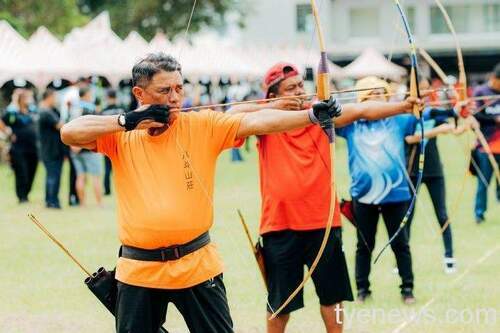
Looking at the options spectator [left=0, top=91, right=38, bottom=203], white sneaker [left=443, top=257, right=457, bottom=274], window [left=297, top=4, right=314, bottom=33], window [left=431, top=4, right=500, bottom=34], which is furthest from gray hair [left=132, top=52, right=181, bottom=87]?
window [left=431, top=4, right=500, bottom=34]

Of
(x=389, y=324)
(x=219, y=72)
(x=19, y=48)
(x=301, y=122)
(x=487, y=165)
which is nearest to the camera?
(x=301, y=122)

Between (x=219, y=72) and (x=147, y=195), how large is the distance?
26.8 m

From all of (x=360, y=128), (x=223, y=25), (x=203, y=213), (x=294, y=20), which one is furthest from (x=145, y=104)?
(x=294, y=20)

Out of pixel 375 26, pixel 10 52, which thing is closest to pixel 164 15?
pixel 375 26

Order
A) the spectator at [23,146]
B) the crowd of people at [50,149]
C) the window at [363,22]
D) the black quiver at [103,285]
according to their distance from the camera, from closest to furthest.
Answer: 1. the black quiver at [103,285]
2. the crowd of people at [50,149]
3. the spectator at [23,146]
4. the window at [363,22]

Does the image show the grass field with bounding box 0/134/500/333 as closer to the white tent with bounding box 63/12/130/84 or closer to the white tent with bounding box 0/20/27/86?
the white tent with bounding box 0/20/27/86

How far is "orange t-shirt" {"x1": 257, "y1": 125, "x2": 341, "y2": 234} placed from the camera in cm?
541

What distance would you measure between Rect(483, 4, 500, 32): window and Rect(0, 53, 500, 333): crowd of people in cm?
4900

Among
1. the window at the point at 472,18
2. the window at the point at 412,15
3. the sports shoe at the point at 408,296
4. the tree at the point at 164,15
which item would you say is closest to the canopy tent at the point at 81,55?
the sports shoe at the point at 408,296

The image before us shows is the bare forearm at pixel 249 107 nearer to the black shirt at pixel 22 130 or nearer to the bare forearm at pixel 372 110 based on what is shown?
the bare forearm at pixel 372 110

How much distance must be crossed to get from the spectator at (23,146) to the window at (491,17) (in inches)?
1720

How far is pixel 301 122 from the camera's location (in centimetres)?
416

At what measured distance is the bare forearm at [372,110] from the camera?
15.8ft

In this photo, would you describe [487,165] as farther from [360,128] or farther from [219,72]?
[219,72]
